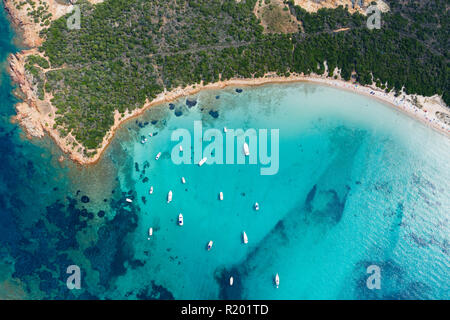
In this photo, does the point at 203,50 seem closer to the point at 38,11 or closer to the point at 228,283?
the point at 38,11

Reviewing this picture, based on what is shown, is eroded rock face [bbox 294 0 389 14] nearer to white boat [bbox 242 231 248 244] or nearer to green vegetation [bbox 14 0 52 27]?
white boat [bbox 242 231 248 244]

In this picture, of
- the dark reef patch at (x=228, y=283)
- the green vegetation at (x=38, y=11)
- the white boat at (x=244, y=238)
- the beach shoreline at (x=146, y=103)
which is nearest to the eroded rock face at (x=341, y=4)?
the beach shoreline at (x=146, y=103)

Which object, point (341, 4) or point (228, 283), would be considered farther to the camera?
point (341, 4)

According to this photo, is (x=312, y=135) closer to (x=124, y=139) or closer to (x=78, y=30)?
(x=124, y=139)

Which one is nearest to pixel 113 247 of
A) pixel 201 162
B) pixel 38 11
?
pixel 201 162

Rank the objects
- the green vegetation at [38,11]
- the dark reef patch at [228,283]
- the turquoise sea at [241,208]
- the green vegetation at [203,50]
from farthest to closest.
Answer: the green vegetation at [38,11] → the green vegetation at [203,50] → the dark reef patch at [228,283] → the turquoise sea at [241,208]

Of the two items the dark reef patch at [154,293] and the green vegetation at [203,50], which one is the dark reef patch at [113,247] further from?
the green vegetation at [203,50]
